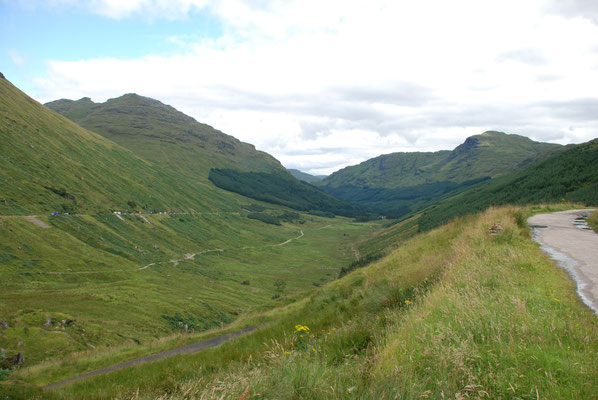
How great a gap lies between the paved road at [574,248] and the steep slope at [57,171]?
114615 millimetres

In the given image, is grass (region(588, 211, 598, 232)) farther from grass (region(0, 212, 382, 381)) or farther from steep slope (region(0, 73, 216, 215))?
steep slope (region(0, 73, 216, 215))

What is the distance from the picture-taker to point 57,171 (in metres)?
127

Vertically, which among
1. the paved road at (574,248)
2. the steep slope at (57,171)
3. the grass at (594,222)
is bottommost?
the paved road at (574,248)

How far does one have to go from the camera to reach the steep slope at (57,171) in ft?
343

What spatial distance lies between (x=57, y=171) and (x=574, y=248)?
6074 inches

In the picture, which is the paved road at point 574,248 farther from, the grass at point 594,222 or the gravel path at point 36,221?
the gravel path at point 36,221

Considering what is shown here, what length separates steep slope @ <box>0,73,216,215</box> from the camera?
104625 millimetres

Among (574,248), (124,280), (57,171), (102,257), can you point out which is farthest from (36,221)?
(574,248)

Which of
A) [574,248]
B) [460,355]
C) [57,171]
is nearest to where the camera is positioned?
[460,355]

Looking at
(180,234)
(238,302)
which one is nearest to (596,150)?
(238,302)

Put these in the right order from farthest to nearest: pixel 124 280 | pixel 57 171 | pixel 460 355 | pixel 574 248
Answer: pixel 57 171
pixel 124 280
pixel 574 248
pixel 460 355

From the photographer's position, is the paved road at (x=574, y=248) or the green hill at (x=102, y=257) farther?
the green hill at (x=102, y=257)

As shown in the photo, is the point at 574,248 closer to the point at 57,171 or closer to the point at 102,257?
the point at 102,257

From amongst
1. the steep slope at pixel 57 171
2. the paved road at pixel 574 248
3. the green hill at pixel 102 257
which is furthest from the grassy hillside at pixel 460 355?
the steep slope at pixel 57 171
